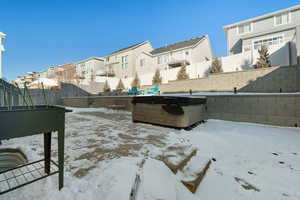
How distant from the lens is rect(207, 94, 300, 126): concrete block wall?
3832 millimetres

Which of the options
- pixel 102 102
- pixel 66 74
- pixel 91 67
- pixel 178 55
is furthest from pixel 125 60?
pixel 102 102

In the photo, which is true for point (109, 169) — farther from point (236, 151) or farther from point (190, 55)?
point (190, 55)

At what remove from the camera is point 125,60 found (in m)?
22.0

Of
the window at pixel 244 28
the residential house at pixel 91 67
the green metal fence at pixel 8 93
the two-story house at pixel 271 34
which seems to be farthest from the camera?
the residential house at pixel 91 67

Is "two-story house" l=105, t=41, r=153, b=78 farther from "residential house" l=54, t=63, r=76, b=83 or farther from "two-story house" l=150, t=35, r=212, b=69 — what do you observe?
"residential house" l=54, t=63, r=76, b=83

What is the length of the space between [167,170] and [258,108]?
4.31 metres

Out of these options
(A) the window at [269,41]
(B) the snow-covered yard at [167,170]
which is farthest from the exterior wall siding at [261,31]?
(B) the snow-covered yard at [167,170]

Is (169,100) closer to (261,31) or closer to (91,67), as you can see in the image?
(261,31)

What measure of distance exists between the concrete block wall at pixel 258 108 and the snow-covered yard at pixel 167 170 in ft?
4.71

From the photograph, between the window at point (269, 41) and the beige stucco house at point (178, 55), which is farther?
the beige stucco house at point (178, 55)

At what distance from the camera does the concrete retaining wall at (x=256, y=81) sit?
20.5ft

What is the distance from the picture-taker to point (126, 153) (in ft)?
6.64

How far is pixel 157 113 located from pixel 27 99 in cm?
294

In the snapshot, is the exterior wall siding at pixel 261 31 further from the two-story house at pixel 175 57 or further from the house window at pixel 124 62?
the house window at pixel 124 62
